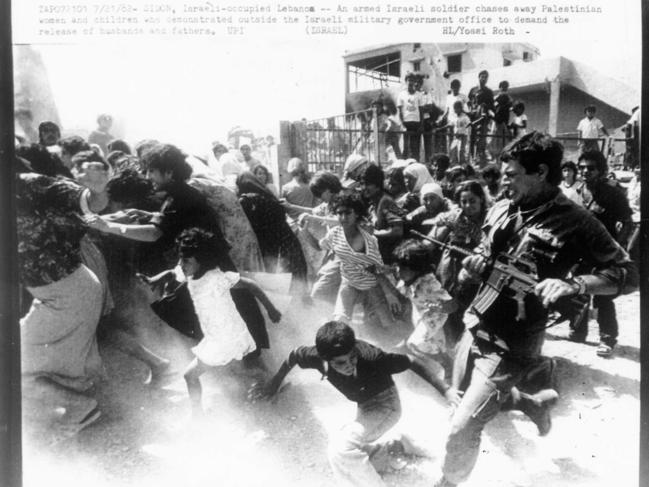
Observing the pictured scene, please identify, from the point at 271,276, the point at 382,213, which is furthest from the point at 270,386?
the point at 382,213

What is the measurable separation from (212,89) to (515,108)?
2.02 m

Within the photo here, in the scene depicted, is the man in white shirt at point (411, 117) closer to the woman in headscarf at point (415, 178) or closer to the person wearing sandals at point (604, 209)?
the woman in headscarf at point (415, 178)

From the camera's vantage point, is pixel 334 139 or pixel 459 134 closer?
pixel 334 139

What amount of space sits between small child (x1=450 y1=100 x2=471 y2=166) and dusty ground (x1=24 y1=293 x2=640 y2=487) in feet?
5.85

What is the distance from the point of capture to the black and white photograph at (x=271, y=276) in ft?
6.82

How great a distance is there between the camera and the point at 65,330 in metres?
2.29

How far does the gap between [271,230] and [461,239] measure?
104 centimetres

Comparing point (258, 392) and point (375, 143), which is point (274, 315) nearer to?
point (258, 392)

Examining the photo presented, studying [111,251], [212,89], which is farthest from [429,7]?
[111,251]

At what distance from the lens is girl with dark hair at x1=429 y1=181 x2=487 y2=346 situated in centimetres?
248

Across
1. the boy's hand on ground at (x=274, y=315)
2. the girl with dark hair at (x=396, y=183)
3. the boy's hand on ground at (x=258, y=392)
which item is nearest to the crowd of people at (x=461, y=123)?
the girl with dark hair at (x=396, y=183)

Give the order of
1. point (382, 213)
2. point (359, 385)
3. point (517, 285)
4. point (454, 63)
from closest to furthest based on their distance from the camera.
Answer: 1. point (517, 285)
2. point (359, 385)
3. point (382, 213)
4. point (454, 63)

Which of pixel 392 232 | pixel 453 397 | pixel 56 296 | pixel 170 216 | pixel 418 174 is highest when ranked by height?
pixel 418 174

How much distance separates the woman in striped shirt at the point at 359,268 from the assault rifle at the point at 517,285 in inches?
24.5
